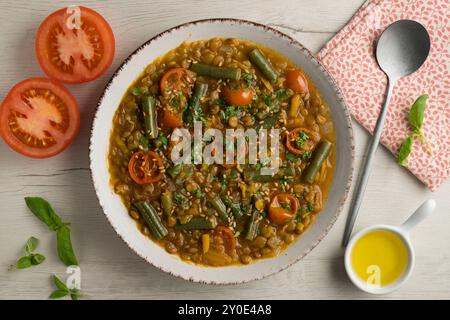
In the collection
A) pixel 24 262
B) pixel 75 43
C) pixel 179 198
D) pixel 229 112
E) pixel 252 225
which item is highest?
pixel 75 43

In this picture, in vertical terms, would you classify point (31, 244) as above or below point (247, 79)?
below

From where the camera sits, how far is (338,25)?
429 centimetres

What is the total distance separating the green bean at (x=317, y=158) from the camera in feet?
13.3

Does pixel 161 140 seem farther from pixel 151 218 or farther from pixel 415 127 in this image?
pixel 415 127

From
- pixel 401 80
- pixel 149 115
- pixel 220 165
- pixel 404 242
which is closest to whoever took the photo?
pixel 149 115

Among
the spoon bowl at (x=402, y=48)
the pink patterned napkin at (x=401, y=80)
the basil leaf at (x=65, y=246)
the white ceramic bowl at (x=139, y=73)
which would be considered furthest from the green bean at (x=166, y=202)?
the spoon bowl at (x=402, y=48)

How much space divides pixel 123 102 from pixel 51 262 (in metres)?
1.43

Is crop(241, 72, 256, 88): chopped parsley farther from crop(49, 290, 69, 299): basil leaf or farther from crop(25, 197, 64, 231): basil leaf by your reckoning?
crop(49, 290, 69, 299): basil leaf

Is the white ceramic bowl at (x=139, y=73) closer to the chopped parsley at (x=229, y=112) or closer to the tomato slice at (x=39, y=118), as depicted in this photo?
the tomato slice at (x=39, y=118)

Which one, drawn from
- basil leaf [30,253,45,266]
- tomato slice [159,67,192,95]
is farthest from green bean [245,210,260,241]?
basil leaf [30,253,45,266]

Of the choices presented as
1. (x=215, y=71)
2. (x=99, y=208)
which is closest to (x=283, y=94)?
(x=215, y=71)

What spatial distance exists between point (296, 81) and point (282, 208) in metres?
0.96

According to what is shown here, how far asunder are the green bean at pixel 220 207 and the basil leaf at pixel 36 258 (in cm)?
144

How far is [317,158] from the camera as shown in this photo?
159 inches
